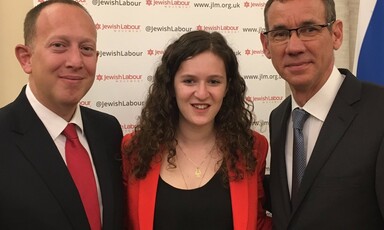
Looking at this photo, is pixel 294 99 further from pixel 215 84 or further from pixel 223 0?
pixel 223 0

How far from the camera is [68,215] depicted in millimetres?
1521

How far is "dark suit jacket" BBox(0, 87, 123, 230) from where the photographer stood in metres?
1.45

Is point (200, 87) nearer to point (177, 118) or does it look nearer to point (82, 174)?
point (177, 118)

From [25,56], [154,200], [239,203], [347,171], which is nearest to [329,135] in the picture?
[347,171]

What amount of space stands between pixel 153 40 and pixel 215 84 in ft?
2.31

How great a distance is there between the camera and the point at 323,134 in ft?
5.23

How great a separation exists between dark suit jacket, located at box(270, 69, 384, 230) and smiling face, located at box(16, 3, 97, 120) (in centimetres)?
98

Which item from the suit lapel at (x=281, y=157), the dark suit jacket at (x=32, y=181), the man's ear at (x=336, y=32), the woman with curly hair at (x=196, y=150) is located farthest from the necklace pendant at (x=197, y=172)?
the man's ear at (x=336, y=32)

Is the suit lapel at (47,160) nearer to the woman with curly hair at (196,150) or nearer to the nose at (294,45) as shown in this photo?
the woman with curly hair at (196,150)

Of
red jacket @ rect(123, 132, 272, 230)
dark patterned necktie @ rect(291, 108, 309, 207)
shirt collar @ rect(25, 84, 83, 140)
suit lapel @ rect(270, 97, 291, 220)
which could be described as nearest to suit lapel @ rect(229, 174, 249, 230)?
red jacket @ rect(123, 132, 272, 230)

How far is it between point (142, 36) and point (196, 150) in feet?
2.78

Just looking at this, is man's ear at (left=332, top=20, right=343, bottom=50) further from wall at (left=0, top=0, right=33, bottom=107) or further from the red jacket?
wall at (left=0, top=0, right=33, bottom=107)

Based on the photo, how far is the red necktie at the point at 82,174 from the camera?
1.63 metres

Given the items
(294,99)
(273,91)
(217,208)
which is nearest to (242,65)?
(273,91)
